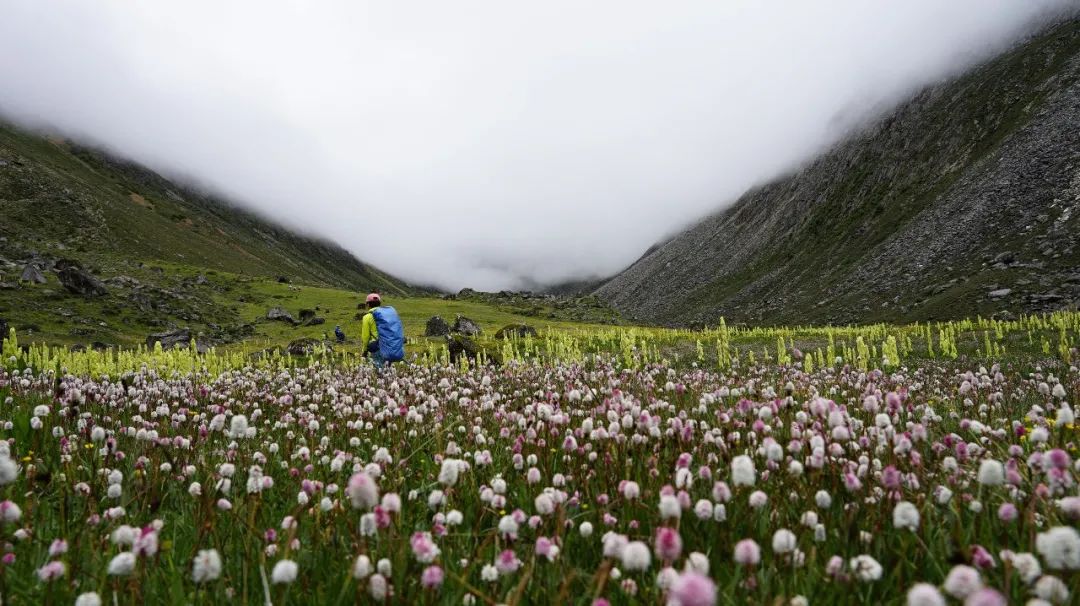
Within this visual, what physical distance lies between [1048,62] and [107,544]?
362 feet

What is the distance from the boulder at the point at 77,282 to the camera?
174 ft

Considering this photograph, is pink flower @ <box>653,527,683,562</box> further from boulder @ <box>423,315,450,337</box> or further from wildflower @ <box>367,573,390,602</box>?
boulder @ <box>423,315,450,337</box>

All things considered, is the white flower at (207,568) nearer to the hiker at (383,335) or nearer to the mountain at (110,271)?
the hiker at (383,335)

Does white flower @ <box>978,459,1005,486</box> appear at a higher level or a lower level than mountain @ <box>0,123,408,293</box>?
higher

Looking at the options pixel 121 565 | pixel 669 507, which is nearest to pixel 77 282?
pixel 121 565

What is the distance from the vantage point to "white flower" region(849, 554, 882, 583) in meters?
1.87

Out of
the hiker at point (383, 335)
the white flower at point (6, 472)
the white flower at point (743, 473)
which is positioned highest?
the white flower at point (743, 473)

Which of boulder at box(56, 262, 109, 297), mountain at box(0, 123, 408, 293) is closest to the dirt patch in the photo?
mountain at box(0, 123, 408, 293)

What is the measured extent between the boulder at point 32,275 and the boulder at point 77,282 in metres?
1.78

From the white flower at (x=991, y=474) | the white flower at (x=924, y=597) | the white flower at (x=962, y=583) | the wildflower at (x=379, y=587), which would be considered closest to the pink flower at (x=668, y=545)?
the white flower at (x=924, y=597)

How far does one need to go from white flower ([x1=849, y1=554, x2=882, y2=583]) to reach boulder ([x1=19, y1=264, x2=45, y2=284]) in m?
73.3

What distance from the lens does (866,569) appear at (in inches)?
76.3

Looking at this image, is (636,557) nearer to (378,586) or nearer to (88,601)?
(378,586)

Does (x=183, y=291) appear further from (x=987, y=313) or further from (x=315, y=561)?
(x=987, y=313)
